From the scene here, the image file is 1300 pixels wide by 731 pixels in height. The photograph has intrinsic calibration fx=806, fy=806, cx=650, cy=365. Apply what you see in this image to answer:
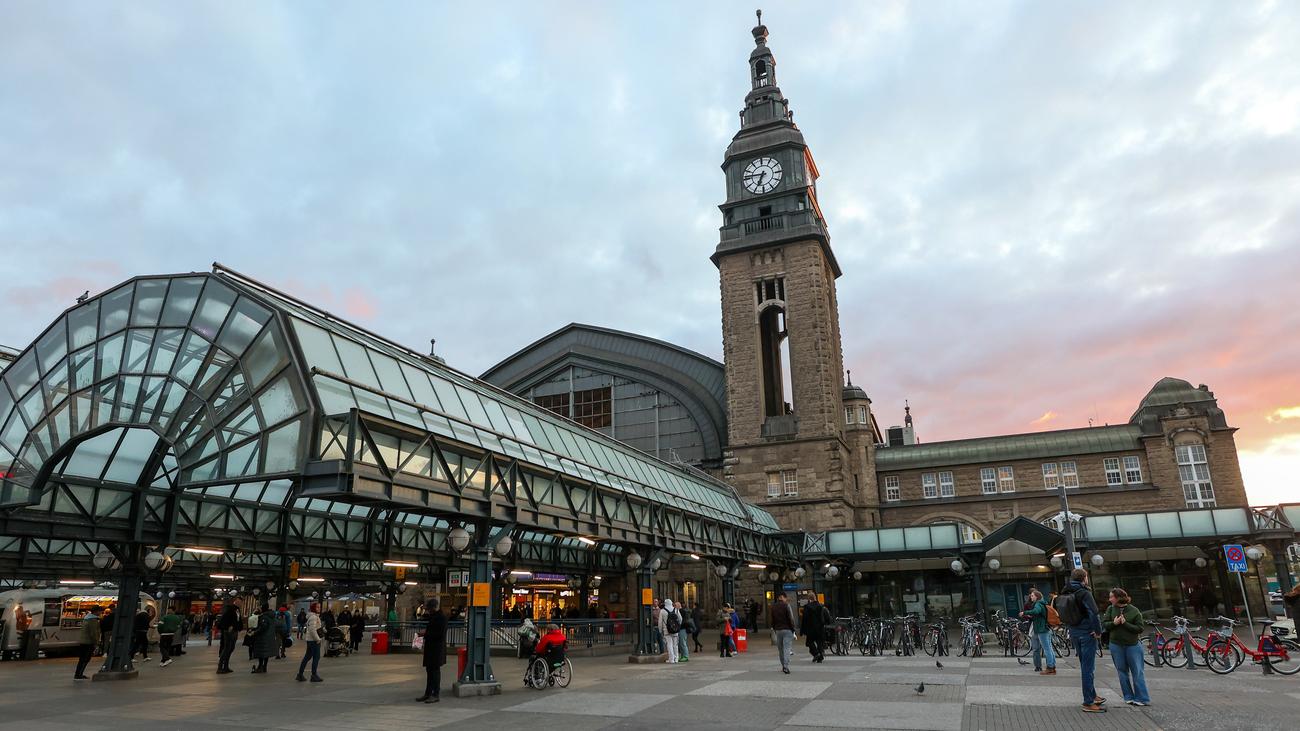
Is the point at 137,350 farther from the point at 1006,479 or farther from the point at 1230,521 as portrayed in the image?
the point at 1006,479

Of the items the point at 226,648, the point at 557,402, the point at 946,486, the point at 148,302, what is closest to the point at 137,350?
the point at 148,302

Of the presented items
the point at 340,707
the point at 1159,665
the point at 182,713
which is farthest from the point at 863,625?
the point at 182,713

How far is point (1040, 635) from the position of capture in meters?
18.5

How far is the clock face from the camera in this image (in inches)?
2221

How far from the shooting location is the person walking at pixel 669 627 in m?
24.1

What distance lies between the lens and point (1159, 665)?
19.3 m

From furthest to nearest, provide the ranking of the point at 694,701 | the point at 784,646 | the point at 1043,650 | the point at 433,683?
1. the point at 784,646
2. the point at 1043,650
3. the point at 433,683
4. the point at 694,701

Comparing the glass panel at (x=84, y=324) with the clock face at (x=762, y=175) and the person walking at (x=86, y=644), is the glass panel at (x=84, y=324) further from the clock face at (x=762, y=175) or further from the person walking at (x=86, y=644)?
the clock face at (x=762, y=175)

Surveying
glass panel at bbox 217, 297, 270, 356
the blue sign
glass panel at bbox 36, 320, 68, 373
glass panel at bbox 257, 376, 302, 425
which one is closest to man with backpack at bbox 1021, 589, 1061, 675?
the blue sign

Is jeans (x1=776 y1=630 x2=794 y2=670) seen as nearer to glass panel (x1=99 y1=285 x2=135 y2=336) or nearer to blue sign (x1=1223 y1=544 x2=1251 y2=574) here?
blue sign (x1=1223 y1=544 x2=1251 y2=574)

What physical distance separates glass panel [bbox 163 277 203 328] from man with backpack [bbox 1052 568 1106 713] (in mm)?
18068

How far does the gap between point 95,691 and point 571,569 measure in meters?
26.7

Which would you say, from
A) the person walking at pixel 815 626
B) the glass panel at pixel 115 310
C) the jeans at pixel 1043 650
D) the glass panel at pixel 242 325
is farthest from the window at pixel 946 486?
the glass panel at pixel 115 310

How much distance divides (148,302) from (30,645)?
23356 millimetres
